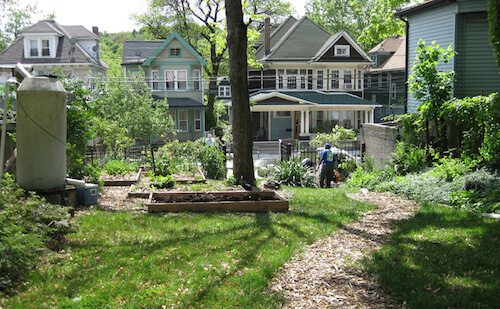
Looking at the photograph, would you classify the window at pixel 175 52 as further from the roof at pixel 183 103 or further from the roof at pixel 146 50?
the roof at pixel 183 103

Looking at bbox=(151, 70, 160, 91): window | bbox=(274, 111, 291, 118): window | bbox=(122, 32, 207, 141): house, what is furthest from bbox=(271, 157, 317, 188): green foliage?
bbox=(274, 111, 291, 118): window

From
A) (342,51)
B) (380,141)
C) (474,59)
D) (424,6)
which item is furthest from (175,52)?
(474,59)

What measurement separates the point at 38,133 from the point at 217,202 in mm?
3328

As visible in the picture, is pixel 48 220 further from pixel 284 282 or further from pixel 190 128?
pixel 190 128

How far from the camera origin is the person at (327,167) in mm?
15875

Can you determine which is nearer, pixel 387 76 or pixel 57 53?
pixel 57 53

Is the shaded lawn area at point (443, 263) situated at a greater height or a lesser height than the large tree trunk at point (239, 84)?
lesser

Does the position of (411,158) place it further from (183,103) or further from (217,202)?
(183,103)

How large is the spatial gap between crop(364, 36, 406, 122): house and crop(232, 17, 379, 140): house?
17.5ft

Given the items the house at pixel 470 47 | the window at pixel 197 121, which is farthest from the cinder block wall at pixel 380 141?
the window at pixel 197 121

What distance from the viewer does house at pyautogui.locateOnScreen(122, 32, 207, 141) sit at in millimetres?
38250

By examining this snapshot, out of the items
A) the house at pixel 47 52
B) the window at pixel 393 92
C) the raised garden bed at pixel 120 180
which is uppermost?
the house at pixel 47 52

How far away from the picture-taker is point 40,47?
122 feet

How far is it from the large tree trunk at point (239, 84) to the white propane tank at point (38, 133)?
545 cm
